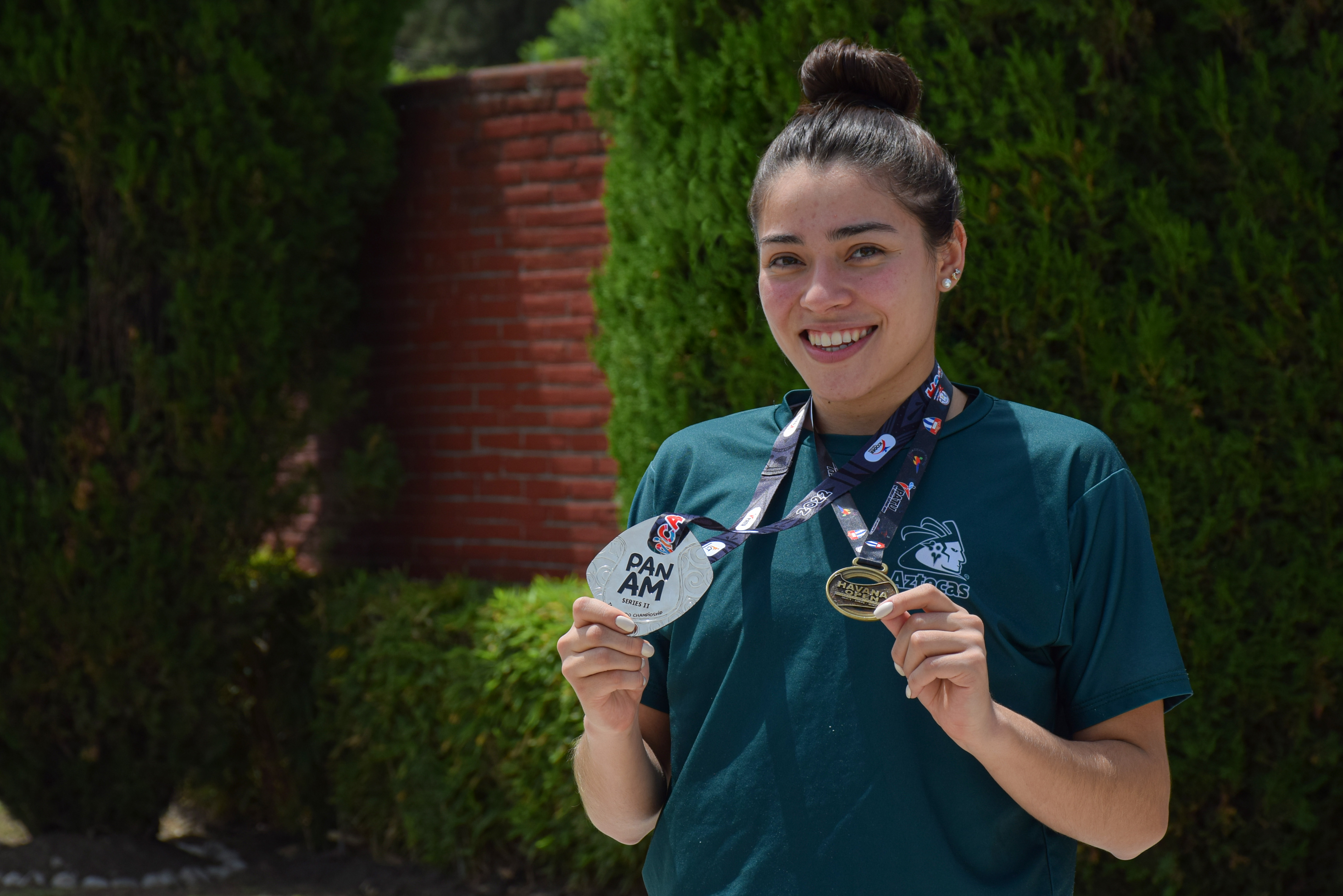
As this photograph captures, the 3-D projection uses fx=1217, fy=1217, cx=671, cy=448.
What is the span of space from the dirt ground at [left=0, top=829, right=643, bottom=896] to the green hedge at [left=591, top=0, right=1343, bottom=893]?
252 cm

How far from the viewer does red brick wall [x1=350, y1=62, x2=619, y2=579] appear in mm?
5332

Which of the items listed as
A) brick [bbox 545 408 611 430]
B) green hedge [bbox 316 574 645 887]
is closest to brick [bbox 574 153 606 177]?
brick [bbox 545 408 611 430]

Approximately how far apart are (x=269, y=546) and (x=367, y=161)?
2.10 m

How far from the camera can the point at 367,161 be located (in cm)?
544

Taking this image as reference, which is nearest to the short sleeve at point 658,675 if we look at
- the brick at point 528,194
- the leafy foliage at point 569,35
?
the brick at point 528,194

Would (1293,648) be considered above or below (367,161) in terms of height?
below

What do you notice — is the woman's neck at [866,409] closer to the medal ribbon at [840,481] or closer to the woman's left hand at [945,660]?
the medal ribbon at [840,481]

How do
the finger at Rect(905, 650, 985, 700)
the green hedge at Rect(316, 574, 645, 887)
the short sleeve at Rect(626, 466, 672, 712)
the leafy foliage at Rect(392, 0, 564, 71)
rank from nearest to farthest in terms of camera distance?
the finger at Rect(905, 650, 985, 700), the short sleeve at Rect(626, 466, 672, 712), the green hedge at Rect(316, 574, 645, 887), the leafy foliage at Rect(392, 0, 564, 71)

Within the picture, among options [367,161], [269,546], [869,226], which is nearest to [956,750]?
[869,226]

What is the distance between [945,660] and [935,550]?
0.23m

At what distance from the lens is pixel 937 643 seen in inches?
57.9

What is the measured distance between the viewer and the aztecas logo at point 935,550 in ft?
5.39

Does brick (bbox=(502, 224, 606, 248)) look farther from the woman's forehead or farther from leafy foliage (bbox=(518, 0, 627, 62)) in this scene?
leafy foliage (bbox=(518, 0, 627, 62))

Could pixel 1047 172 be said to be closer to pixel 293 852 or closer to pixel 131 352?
pixel 131 352
